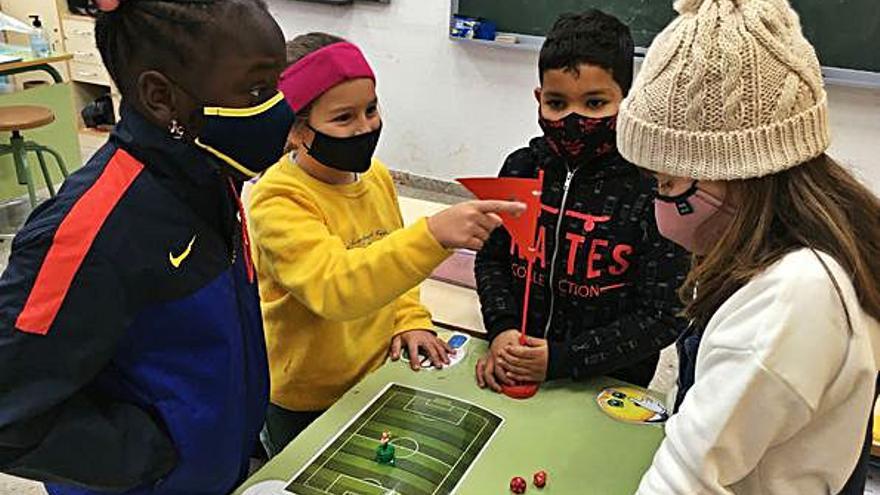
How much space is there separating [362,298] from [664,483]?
558 millimetres

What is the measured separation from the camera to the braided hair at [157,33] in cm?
88

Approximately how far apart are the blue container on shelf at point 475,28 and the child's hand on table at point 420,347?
2875 millimetres

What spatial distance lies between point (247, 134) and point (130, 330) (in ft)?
0.91

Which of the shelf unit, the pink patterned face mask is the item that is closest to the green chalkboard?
the pink patterned face mask

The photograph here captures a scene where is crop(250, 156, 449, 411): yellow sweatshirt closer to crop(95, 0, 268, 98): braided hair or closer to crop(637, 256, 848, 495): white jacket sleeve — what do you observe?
crop(95, 0, 268, 98): braided hair

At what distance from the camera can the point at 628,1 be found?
12.1 ft

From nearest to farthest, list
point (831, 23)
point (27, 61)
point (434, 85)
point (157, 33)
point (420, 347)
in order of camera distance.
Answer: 1. point (157, 33)
2. point (420, 347)
3. point (831, 23)
4. point (27, 61)
5. point (434, 85)

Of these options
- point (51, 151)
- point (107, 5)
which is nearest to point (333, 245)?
point (107, 5)

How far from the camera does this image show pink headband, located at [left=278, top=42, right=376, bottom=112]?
1280mm

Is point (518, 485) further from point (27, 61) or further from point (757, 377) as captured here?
point (27, 61)

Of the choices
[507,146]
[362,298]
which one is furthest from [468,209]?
[507,146]

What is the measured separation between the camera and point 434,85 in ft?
14.4

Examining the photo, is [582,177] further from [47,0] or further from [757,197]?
[47,0]

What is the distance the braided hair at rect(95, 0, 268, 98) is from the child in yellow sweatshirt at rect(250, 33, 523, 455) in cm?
38
